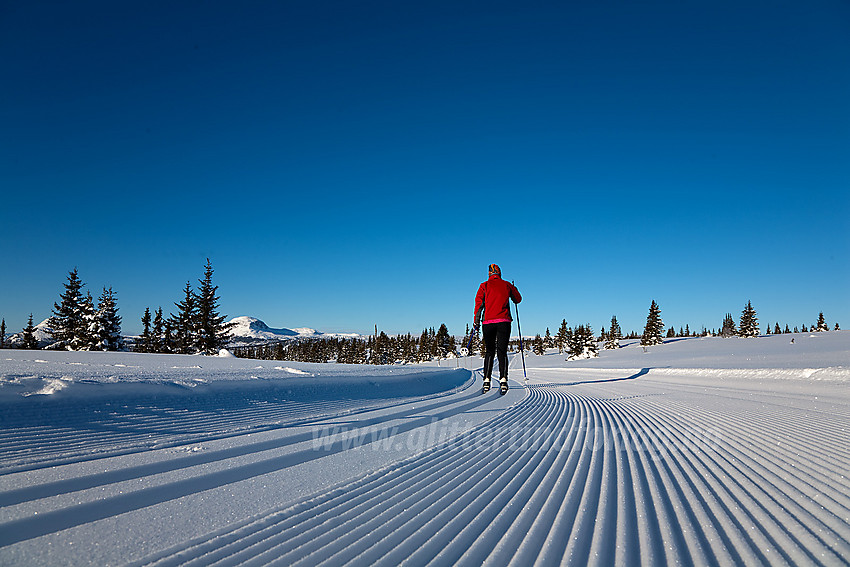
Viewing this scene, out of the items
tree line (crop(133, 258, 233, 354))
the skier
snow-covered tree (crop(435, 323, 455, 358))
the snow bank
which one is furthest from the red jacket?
snow-covered tree (crop(435, 323, 455, 358))

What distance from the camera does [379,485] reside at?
1812 millimetres

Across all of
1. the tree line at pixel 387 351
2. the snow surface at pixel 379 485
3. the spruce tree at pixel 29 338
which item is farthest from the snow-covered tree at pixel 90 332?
the tree line at pixel 387 351

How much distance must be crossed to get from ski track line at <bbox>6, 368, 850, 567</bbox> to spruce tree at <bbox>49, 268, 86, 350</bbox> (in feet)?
125

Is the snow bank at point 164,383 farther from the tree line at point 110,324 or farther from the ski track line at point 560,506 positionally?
the tree line at point 110,324

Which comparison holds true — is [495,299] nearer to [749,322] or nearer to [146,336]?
[146,336]

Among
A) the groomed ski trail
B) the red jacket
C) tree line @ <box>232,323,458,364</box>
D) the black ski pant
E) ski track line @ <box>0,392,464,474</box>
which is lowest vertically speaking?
tree line @ <box>232,323,458,364</box>

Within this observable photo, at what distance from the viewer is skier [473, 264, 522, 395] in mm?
6387

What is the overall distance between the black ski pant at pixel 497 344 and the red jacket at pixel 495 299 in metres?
0.11

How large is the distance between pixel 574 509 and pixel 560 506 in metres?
0.05

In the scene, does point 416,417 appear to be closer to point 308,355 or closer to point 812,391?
point 812,391

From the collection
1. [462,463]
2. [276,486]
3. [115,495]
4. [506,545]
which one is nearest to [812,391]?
[462,463]

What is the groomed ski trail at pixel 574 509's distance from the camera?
48.1 inches

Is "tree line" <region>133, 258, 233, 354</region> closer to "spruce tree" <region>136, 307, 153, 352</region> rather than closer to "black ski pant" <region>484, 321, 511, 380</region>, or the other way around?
"spruce tree" <region>136, 307, 153, 352</region>

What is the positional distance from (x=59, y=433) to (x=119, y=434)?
253 mm
